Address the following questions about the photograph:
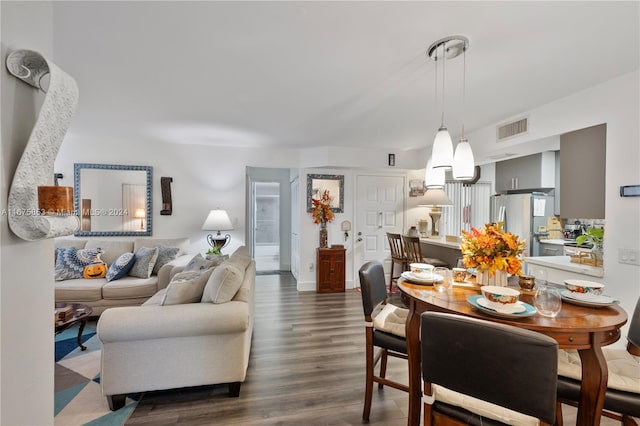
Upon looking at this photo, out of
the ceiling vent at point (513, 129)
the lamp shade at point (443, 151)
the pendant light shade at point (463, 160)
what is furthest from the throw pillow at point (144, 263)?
the ceiling vent at point (513, 129)

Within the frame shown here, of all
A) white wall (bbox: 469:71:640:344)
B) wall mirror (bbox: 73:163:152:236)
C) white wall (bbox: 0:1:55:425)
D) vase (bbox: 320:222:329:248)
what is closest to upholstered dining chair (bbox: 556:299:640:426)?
white wall (bbox: 469:71:640:344)

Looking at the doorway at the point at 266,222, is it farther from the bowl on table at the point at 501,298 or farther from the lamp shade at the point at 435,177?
the bowl on table at the point at 501,298

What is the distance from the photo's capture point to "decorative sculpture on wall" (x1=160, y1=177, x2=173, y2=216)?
4.43m

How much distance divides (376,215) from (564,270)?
291 cm

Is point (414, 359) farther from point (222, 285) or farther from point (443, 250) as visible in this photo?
point (443, 250)

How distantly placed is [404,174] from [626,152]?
3.16m

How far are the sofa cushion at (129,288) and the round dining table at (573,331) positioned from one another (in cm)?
309

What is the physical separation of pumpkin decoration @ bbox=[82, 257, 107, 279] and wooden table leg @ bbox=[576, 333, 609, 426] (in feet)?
14.6

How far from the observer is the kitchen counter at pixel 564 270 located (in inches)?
93.7

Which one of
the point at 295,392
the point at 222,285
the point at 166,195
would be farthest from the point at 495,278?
the point at 166,195

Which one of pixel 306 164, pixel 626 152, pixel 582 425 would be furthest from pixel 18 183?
pixel 306 164

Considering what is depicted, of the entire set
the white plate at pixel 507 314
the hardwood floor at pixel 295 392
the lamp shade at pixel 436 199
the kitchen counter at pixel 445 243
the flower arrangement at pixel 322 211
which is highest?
the lamp shade at pixel 436 199

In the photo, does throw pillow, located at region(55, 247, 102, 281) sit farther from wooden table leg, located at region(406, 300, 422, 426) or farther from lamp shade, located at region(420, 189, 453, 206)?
lamp shade, located at region(420, 189, 453, 206)

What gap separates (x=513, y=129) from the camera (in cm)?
315
